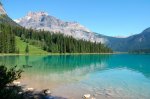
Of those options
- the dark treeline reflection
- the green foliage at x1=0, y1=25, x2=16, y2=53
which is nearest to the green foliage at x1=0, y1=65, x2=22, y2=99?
the dark treeline reflection

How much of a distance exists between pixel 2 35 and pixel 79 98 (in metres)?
134

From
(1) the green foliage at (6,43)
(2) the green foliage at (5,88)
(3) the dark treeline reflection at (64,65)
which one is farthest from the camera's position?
(1) the green foliage at (6,43)

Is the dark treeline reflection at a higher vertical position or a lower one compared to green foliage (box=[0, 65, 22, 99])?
lower

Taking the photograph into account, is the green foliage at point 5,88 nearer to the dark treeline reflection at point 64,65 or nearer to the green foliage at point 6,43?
→ the dark treeline reflection at point 64,65

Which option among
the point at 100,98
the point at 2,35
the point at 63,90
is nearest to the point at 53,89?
the point at 63,90

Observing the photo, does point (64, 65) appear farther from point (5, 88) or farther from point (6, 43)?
point (5, 88)

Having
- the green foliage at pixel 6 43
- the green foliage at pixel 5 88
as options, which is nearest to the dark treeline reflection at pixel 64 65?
the green foliage at pixel 6 43

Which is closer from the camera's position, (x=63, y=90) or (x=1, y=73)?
(x=1, y=73)

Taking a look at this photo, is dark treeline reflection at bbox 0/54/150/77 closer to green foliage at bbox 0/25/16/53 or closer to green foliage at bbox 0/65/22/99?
green foliage at bbox 0/25/16/53

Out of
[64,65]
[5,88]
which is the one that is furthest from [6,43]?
[5,88]

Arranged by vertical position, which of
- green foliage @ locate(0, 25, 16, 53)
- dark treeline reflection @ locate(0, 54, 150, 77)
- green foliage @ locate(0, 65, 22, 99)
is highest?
green foliage @ locate(0, 25, 16, 53)

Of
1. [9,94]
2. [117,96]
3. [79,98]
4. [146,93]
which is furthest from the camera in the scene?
[146,93]

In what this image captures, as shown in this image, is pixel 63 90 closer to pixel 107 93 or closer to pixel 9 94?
pixel 107 93

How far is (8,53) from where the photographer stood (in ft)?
543
